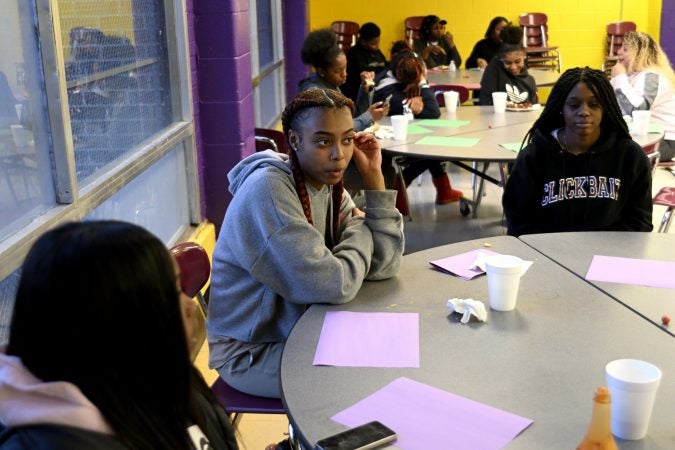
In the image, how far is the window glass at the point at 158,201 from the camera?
10.1 feet

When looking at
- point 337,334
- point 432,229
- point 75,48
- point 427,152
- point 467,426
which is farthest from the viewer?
point 432,229

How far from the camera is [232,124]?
4164 mm

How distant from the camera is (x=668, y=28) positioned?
32.6ft

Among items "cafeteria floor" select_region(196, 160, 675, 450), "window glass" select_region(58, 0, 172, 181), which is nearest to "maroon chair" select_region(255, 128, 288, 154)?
"window glass" select_region(58, 0, 172, 181)

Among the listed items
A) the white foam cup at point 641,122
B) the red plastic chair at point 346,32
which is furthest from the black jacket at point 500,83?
the red plastic chair at point 346,32

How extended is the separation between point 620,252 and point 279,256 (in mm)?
1032

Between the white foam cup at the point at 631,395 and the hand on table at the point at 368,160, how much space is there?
1.00 metres

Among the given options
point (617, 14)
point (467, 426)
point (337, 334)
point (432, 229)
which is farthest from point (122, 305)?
point (617, 14)

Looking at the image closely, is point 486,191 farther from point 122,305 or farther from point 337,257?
point 122,305

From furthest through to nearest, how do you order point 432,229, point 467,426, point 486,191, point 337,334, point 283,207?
point 486,191 → point 432,229 → point 283,207 → point 337,334 → point 467,426

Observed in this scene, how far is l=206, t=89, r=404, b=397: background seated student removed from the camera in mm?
1907

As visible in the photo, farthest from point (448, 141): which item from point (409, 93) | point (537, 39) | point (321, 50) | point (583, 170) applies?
point (537, 39)

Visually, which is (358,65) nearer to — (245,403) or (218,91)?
(218,91)

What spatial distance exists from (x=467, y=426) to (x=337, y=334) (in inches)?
18.6
